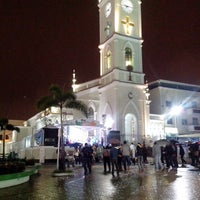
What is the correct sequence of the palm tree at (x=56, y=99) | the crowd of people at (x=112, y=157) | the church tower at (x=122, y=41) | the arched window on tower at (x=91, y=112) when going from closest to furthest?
the crowd of people at (x=112, y=157) → the palm tree at (x=56, y=99) → the church tower at (x=122, y=41) → the arched window on tower at (x=91, y=112)

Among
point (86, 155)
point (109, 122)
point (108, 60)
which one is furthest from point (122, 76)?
point (86, 155)

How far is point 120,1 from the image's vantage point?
43406 millimetres

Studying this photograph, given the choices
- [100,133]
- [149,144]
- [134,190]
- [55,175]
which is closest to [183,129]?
[149,144]

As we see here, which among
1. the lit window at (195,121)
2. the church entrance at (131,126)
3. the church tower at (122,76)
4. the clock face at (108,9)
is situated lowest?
the church entrance at (131,126)

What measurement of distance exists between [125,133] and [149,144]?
346 centimetres

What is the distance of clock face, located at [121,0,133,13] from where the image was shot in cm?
4369

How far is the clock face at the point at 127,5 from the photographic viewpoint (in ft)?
143

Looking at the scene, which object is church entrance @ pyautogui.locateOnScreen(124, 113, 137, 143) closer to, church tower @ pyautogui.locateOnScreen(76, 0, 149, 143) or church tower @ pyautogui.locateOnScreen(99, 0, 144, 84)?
church tower @ pyautogui.locateOnScreen(76, 0, 149, 143)

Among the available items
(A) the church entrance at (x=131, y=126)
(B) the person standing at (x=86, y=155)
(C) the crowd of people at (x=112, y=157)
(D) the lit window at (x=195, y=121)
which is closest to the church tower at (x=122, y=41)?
(A) the church entrance at (x=131, y=126)

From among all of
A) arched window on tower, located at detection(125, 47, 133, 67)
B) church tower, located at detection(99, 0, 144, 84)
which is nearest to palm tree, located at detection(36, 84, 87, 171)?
church tower, located at detection(99, 0, 144, 84)

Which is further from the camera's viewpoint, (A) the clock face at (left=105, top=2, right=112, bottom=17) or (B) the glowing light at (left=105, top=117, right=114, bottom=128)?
(A) the clock face at (left=105, top=2, right=112, bottom=17)

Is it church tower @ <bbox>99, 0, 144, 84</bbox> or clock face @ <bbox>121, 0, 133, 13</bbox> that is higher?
clock face @ <bbox>121, 0, 133, 13</bbox>

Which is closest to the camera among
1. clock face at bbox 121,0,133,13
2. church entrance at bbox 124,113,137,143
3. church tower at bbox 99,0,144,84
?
church entrance at bbox 124,113,137,143

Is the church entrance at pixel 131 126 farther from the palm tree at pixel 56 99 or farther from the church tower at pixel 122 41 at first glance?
the palm tree at pixel 56 99
